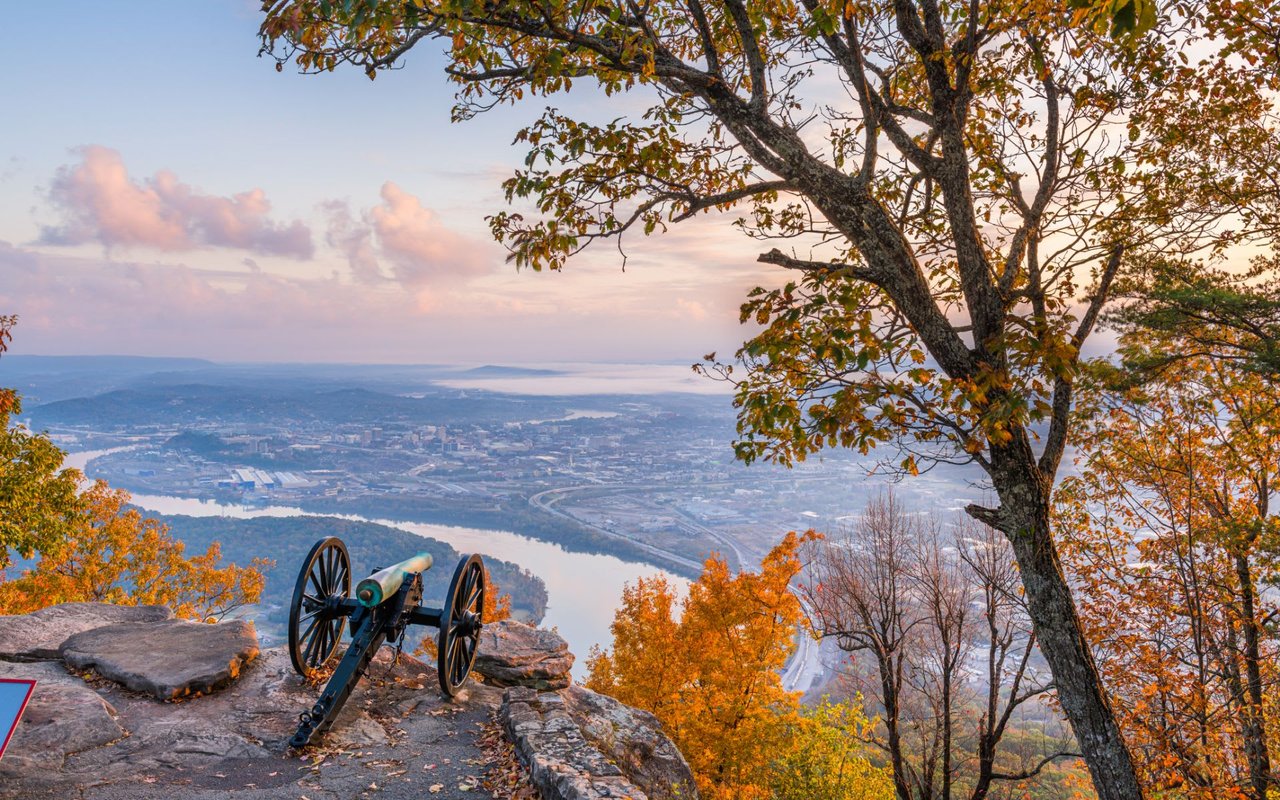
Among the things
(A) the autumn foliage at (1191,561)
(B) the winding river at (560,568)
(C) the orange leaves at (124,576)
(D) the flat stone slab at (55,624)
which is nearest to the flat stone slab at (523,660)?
(D) the flat stone slab at (55,624)

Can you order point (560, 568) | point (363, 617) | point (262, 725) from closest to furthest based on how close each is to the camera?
1. point (262, 725)
2. point (363, 617)
3. point (560, 568)

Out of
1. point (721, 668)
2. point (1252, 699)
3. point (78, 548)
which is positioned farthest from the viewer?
point (78, 548)

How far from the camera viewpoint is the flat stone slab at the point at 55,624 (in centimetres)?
710

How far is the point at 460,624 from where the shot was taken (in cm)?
682

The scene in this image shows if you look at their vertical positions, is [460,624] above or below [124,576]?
above

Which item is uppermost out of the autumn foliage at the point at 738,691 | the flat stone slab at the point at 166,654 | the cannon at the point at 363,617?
the cannon at the point at 363,617

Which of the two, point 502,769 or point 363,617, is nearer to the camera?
point 502,769

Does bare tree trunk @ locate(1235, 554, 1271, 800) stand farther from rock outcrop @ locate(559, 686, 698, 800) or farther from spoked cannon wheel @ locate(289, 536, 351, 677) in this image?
spoked cannon wheel @ locate(289, 536, 351, 677)

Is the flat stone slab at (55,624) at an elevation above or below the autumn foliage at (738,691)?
above

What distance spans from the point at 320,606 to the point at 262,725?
1108mm

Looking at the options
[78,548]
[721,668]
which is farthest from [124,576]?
[721,668]

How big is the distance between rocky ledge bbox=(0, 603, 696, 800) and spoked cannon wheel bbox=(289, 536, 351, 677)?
0.35 metres

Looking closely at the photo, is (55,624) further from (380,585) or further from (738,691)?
(738,691)

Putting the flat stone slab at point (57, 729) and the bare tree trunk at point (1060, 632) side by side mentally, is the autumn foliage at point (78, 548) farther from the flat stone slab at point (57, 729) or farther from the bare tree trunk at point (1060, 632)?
the bare tree trunk at point (1060, 632)
